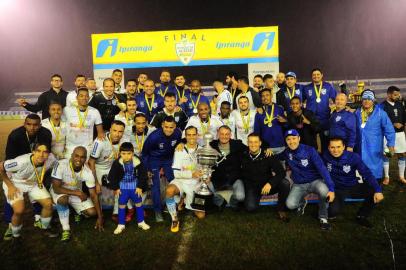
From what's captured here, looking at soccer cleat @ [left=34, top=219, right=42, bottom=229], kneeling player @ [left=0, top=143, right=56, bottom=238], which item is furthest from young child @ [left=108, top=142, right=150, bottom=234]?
soccer cleat @ [left=34, top=219, right=42, bottom=229]

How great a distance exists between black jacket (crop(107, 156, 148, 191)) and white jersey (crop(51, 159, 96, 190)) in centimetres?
26

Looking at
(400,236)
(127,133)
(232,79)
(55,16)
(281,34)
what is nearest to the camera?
(400,236)

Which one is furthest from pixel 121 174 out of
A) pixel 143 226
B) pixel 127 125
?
pixel 127 125

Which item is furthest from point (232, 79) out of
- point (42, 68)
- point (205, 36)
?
point (42, 68)

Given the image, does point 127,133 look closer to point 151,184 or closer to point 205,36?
point 151,184

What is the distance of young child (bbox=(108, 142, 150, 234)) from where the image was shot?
3.70 m

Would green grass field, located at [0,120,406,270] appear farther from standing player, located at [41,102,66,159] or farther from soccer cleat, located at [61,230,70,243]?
standing player, located at [41,102,66,159]

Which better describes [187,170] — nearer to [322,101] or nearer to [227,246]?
[227,246]

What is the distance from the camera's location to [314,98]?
5602 millimetres

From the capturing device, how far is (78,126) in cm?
454

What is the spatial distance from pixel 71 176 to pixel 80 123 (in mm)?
1028

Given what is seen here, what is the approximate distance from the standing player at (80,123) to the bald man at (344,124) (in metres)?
3.66

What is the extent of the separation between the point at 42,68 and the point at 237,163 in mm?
18174

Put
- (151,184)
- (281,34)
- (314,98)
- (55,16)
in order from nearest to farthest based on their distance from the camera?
(151,184) → (314,98) → (55,16) → (281,34)
